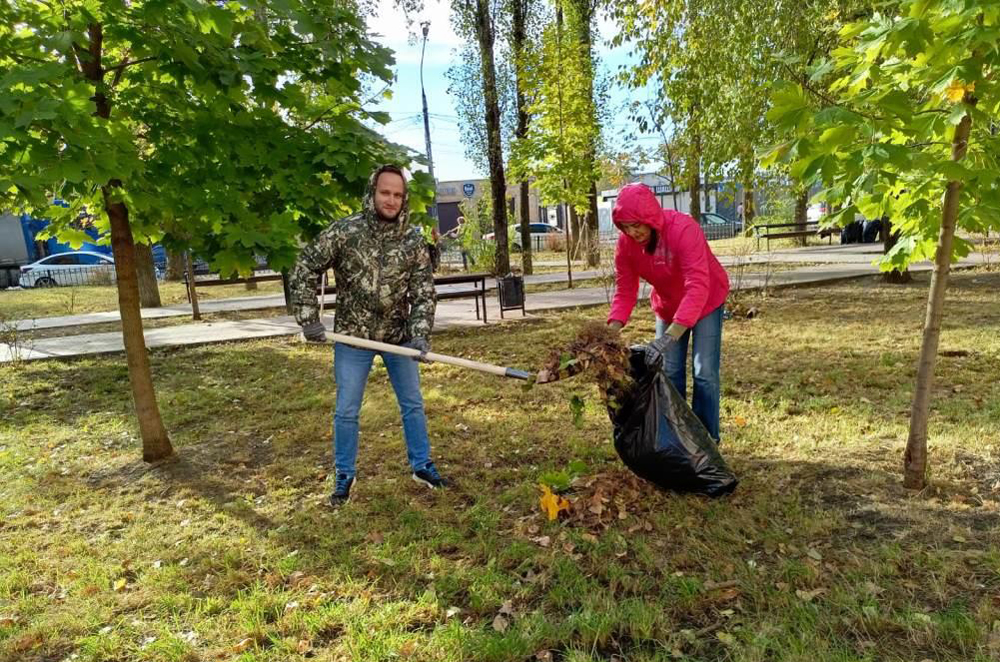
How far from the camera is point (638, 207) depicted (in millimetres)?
3338

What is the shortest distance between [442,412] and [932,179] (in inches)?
147

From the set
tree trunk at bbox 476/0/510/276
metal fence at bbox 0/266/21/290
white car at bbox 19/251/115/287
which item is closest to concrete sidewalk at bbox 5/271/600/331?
tree trunk at bbox 476/0/510/276

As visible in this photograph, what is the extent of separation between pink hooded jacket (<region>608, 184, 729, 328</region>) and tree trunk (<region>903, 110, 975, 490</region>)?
3.14 feet

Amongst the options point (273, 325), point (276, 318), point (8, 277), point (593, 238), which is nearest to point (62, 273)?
point (8, 277)

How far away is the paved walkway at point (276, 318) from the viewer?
9.58 m

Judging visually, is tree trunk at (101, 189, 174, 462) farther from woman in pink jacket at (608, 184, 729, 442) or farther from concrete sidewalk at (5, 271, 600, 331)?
concrete sidewalk at (5, 271, 600, 331)

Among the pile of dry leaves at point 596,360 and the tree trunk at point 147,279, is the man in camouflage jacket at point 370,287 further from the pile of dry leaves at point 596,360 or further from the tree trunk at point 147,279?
the tree trunk at point 147,279

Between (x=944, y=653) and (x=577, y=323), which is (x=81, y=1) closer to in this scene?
(x=944, y=653)

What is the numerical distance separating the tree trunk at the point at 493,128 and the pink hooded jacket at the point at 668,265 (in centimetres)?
1102

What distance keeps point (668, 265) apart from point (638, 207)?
0.41 metres

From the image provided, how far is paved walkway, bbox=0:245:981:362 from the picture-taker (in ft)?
31.4

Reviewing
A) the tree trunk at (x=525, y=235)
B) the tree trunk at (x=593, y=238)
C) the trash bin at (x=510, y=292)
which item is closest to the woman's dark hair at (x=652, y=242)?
the trash bin at (x=510, y=292)

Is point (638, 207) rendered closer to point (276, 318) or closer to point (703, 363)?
point (703, 363)

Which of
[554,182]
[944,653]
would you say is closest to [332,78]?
[944,653]
